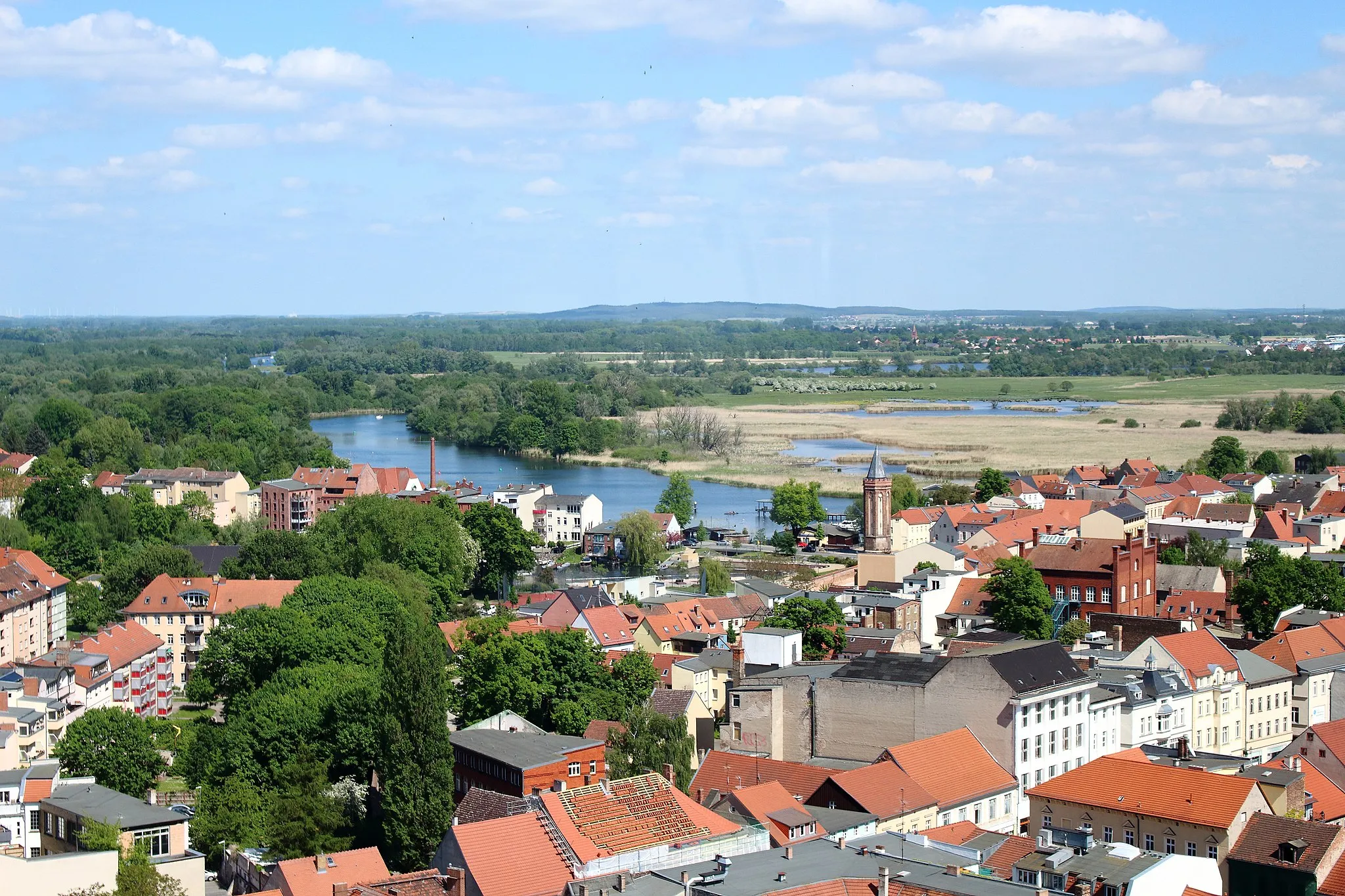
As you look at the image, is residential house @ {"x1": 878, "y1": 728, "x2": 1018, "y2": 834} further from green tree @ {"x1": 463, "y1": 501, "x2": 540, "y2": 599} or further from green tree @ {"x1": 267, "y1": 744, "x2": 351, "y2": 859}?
green tree @ {"x1": 463, "y1": 501, "x2": 540, "y2": 599}

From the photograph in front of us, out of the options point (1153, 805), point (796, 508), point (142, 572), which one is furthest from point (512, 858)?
point (796, 508)

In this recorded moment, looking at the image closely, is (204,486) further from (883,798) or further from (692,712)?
(883,798)

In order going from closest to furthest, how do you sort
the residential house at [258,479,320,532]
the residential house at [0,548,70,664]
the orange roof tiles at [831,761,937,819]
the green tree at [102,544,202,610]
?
the orange roof tiles at [831,761,937,819]
the residential house at [0,548,70,664]
the green tree at [102,544,202,610]
the residential house at [258,479,320,532]

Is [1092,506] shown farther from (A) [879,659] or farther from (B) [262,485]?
(B) [262,485]

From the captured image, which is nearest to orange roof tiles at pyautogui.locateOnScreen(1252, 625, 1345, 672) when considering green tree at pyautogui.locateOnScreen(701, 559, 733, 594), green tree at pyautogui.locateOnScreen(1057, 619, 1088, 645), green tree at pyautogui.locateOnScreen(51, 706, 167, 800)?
green tree at pyautogui.locateOnScreen(1057, 619, 1088, 645)

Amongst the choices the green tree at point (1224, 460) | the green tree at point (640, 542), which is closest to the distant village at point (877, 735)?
the green tree at point (640, 542)

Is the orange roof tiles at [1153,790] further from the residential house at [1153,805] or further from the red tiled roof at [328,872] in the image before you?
the red tiled roof at [328,872]

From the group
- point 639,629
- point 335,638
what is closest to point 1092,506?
point 639,629
